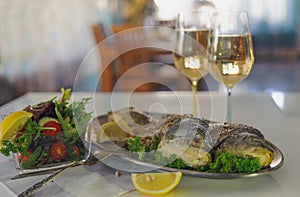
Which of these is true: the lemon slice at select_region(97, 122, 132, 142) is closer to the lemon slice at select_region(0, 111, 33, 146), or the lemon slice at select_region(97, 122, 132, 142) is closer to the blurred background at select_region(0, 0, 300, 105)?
the lemon slice at select_region(0, 111, 33, 146)

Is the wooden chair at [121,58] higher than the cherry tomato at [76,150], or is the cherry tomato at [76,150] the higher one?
the cherry tomato at [76,150]

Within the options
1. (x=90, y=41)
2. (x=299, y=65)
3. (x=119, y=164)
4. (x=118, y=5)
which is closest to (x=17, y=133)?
(x=119, y=164)

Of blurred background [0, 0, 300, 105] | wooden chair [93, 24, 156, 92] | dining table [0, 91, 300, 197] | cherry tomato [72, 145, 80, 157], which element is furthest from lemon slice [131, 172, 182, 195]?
wooden chair [93, 24, 156, 92]

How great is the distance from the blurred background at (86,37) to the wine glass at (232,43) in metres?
1.62

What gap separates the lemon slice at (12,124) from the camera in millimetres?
872

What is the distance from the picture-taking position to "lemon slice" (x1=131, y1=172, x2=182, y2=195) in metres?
0.82

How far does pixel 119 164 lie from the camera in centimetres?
93

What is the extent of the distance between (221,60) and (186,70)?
0.68ft

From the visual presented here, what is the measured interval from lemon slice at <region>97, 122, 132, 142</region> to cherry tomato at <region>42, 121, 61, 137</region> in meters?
0.15

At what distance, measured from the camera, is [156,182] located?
0.84m

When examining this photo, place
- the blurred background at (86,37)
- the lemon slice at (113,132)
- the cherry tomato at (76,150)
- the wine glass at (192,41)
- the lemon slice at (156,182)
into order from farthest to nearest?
the blurred background at (86,37) → the wine glass at (192,41) → the lemon slice at (113,132) → the cherry tomato at (76,150) → the lemon slice at (156,182)

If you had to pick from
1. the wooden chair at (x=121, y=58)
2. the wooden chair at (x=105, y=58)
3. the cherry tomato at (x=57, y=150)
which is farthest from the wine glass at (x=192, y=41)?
the wooden chair at (x=105, y=58)

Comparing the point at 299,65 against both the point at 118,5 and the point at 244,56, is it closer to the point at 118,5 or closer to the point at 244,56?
the point at 118,5

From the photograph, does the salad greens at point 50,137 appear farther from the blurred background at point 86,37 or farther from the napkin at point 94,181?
the blurred background at point 86,37
